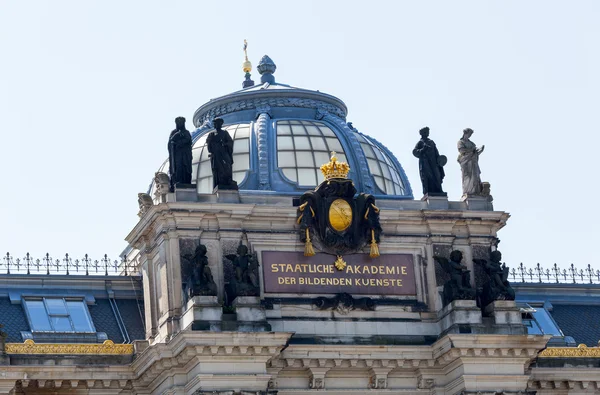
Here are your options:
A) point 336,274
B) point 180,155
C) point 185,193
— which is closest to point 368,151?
point 336,274

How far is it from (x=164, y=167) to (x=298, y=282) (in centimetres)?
755

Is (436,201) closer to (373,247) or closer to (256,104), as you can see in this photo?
(373,247)

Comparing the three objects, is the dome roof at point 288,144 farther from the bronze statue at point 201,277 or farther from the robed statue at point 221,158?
the bronze statue at point 201,277

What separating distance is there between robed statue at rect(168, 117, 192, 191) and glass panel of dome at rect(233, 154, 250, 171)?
11.2ft

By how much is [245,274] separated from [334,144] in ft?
24.8

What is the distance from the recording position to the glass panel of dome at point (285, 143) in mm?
52812

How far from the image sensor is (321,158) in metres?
52.8

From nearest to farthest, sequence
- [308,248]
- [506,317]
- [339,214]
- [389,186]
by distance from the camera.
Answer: [308,248] < [506,317] < [339,214] < [389,186]

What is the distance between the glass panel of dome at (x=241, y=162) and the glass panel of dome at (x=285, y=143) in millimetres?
1070

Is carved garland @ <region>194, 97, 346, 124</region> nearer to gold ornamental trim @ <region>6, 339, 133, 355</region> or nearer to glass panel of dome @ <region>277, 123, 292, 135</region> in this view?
glass panel of dome @ <region>277, 123, 292, 135</region>

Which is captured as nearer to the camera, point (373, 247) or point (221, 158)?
point (221, 158)

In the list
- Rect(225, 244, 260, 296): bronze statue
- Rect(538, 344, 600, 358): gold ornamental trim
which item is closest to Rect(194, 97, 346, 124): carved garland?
Rect(225, 244, 260, 296): bronze statue

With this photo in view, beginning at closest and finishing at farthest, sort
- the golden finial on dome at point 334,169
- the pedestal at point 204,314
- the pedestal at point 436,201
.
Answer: the pedestal at point 204,314 < the golden finial on dome at point 334,169 < the pedestal at point 436,201

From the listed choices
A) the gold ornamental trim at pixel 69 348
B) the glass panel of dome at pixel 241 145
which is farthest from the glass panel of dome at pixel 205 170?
the gold ornamental trim at pixel 69 348
